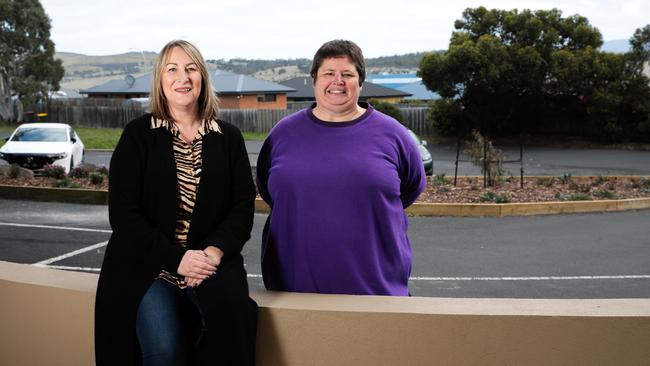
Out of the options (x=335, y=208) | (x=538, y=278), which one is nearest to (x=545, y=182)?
(x=538, y=278)

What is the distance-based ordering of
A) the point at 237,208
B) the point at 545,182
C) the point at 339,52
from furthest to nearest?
the point at 545,182 < the point at 339,52 < the point at 237,208

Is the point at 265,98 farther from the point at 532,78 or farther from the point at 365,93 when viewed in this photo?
→ the point at 532,78

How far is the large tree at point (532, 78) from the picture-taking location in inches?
1291

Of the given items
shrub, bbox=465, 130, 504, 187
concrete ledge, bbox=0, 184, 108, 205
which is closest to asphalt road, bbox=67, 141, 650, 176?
shrub, bbox=465, 130, 504, 187

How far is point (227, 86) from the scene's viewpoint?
6575 cm

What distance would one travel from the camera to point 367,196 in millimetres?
3312

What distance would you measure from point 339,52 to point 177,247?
1198 millimetres

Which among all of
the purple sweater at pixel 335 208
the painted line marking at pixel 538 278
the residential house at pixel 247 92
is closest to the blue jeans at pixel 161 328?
the purple sweater at pixel 335 208

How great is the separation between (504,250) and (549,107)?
2701 cm

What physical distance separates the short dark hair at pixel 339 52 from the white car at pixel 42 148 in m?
16.6

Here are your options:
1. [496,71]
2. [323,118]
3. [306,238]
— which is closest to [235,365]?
[306,238]

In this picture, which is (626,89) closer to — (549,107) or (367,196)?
(549,107)

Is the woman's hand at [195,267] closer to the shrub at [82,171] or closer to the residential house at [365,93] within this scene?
the shrub at [82,171]

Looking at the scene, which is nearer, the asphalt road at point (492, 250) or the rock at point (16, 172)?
the asphalt road at point (492, 250)
